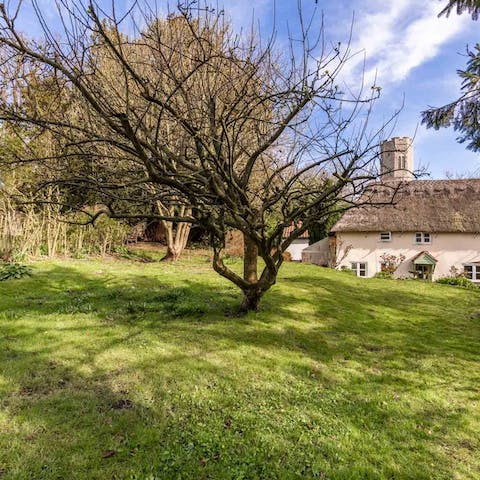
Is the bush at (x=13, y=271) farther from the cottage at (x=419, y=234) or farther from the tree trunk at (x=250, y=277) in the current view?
the cottage at (x=419, y=234)

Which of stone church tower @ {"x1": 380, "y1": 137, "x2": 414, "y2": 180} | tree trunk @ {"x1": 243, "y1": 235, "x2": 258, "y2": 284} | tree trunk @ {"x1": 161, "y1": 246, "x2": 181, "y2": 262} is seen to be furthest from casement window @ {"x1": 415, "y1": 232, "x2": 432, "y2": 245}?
tree trunk @ {"x1": 243, "y1": 235, "x2": 258, "y2": 284}

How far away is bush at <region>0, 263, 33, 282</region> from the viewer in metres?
8.99

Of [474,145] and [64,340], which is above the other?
[474,145]

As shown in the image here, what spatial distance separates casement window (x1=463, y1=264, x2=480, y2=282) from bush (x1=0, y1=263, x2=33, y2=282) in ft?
72.8

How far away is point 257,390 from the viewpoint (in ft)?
13.4

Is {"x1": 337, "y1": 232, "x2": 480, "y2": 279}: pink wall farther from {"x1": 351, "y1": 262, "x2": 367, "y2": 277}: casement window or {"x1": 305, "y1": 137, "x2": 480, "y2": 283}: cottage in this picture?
{"x1": 351, "y1": 262, "x2": 367, "y2": 277}: casement window

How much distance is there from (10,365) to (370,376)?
4.52m

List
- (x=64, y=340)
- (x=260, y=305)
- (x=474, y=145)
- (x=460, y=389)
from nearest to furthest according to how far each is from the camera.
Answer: (x=460, y=389) → (x=64, y=340) → (x=260, y=305) → (x=474, y=145)

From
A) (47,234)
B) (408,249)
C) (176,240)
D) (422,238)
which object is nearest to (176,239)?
(176,240)

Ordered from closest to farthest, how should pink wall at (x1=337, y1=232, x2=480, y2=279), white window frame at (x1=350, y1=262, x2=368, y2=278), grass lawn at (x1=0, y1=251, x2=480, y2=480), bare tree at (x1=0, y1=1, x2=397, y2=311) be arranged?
grass lawn at (x1=0, y1=251, x2=480, y2=480)
bare tree at (x1=0, y1=1, x2=397, y2=311)
pink wall at (x1=337, y1=232, x2=480, y2=279)
white window frame at (x1=350, y1=262, x2=368, y2=278)

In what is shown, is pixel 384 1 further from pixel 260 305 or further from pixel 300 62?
pixel 260 305

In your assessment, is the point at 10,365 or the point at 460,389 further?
the point at 460,389

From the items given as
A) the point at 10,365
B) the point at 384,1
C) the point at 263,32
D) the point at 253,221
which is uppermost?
the point at 384,1

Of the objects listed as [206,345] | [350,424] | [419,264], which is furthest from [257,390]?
[419,264]
